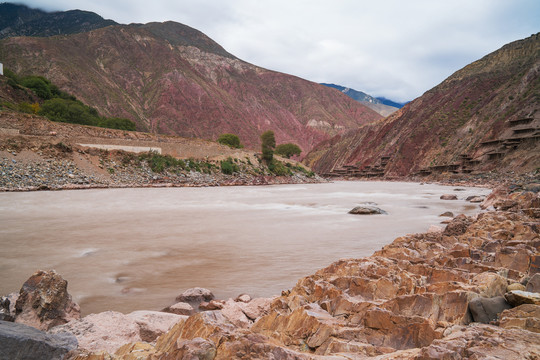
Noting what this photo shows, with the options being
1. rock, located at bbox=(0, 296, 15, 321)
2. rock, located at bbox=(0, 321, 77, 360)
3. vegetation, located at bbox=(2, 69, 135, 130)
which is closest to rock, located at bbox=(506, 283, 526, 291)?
rock, located at bbox=(0, 321, 77, 360)

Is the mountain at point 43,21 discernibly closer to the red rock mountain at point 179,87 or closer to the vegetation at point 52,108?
the red rock mountain at point 179,87

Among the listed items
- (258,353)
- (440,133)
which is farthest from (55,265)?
(440,133)

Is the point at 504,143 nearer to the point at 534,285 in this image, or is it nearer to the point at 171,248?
the point at 171,248

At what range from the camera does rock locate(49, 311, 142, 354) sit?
2.75 m

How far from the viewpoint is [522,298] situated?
Answer: 2531 millimetres

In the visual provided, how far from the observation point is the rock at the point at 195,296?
456 centimetres

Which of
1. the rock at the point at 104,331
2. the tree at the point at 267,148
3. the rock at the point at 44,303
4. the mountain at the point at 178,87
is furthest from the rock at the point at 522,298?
the mountain at the point at 178,87

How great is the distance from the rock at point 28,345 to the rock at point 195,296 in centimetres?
221

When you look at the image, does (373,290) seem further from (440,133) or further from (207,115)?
(207,115)

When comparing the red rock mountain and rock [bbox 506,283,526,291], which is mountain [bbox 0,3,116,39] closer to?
the red rock mountain

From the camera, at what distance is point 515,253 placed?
171 inches

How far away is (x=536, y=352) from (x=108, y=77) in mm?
131482

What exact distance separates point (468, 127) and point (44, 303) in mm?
65103

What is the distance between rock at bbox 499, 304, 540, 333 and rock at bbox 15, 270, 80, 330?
4.20m
